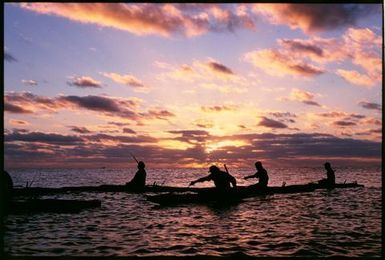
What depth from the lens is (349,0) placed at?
4.92 metres

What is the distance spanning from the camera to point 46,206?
14398mm

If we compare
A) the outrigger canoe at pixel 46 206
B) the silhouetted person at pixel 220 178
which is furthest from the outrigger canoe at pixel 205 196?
the outrigger canoe at pixel 46 206

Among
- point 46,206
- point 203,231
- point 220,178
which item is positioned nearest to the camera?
point 203,231

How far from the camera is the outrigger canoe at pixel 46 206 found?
14.1m

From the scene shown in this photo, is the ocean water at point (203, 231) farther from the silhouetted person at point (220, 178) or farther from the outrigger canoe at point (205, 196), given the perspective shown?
the silhouetted person at point (220, 178)

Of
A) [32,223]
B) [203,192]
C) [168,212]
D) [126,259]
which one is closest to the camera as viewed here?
[126,259]

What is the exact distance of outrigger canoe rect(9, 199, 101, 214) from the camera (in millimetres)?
14148

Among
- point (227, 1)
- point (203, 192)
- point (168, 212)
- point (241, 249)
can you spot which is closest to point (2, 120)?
point (227, 1)

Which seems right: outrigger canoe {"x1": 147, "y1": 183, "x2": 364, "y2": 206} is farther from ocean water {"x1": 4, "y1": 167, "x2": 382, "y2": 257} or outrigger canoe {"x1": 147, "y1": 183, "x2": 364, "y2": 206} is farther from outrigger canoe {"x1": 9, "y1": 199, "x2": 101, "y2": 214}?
outrigger canoe {"x1": 9, "y1": 199, "x2": 101, "y2": 214}

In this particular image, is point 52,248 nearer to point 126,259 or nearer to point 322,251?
point 126,259

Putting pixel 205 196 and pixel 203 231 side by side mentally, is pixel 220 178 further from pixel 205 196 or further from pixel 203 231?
pixel 203 231

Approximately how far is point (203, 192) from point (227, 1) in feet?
37.6

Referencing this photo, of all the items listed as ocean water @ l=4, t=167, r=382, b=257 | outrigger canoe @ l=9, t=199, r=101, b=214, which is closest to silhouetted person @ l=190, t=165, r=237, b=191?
ocean water @ l=4, t=167, r=382, b=257

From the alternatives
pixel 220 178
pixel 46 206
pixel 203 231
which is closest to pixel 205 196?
pixel 220 178
